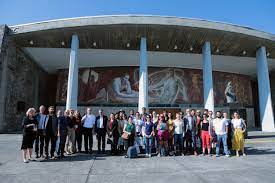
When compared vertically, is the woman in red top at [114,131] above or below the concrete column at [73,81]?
below

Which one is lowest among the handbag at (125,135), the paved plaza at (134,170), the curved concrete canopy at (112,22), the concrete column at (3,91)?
the paved plaza at (134,170)

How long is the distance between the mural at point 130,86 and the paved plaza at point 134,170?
14171 millimetres

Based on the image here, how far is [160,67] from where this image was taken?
21969 mm

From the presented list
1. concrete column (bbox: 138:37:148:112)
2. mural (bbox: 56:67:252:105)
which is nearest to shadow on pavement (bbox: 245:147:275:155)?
concrete column (bbox: 138:37:148:112)

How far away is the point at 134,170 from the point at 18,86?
549 inches

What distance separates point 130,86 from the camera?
70.8ft

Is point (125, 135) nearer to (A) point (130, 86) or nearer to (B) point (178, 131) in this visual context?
(B) point (178, 131)

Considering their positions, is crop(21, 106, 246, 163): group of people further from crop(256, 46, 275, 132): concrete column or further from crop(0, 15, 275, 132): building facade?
crop(256, 46, 275, 132): concrete column

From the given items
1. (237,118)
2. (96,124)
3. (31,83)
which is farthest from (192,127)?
(31,83)

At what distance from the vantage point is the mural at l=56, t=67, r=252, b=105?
70.0 ft

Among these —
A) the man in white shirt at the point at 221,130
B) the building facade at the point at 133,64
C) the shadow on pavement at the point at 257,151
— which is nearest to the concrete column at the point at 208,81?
the building facade at the point at 133,64

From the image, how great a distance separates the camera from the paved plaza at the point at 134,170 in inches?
188

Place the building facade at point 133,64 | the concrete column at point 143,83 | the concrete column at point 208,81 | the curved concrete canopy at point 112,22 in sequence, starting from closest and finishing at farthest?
the curved concrete canopy at point 112,22 < the building facade at point 133,64 < the concrete column at point 143,83 < the concrete column at point 208,81

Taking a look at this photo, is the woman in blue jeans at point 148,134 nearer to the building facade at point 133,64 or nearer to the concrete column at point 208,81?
the building facade at point 133,64
